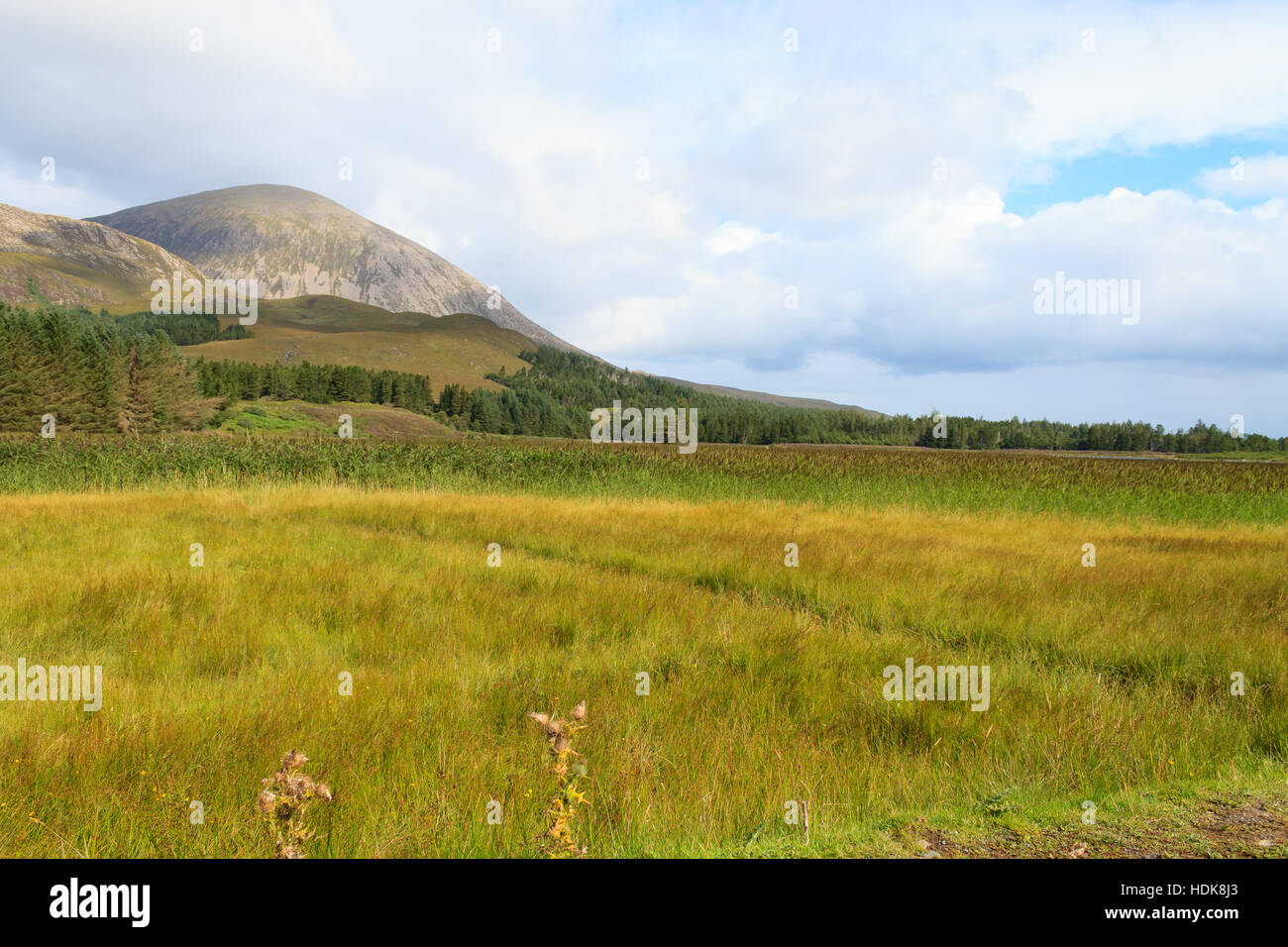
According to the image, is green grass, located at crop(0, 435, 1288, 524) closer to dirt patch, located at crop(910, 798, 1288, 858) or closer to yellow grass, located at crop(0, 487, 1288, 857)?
yellow grass, located at crop(0, 487, 1288, 857)

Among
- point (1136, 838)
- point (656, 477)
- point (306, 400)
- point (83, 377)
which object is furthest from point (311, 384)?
point (1136, 838)

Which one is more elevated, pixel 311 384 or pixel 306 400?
pixel 311 384

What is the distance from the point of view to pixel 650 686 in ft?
18.9

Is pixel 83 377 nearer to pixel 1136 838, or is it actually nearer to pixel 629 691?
pixel 629 691

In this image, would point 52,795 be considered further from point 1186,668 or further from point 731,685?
point 1186,668

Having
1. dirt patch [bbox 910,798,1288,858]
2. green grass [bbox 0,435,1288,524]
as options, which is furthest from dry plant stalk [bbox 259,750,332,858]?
green grass [bbox 0,435,1288,524]

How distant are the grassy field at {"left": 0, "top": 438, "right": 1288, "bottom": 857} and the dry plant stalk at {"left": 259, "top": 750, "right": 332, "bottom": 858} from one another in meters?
0.37

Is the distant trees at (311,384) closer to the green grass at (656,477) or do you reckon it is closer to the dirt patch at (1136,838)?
the green grass at (656,477)

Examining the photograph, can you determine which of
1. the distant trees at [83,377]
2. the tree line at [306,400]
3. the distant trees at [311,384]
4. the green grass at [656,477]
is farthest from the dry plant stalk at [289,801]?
the distant trees at [311,384]

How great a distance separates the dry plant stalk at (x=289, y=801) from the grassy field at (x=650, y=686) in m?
0.37

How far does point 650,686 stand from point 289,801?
A: 3323mm
